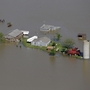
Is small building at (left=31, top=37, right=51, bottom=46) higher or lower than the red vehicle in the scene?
higher

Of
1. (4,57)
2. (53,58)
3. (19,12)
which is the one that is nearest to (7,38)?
(4,57)

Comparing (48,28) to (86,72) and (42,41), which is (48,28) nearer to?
(42,41)

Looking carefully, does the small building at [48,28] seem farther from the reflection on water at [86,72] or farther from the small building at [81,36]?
the reflection on water at [86,72]

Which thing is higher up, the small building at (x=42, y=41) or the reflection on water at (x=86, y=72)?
the small building at (x=42, y=41)

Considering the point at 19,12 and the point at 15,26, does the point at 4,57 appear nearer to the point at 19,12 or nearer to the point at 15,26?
the point at 15,26

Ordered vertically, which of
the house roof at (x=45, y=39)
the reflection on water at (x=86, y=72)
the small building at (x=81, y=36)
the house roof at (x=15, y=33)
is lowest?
the reflection on water at (x=86, y=72)

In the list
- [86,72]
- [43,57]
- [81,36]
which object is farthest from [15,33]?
[86,72]

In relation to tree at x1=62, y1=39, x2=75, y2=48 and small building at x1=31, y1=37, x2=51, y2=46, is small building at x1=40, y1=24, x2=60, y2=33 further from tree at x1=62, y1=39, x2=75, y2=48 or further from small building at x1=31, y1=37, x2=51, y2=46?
tree at x1=62, y1=39, x2=75, y2=48

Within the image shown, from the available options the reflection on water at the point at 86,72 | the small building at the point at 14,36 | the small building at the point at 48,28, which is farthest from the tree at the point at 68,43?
the small building at the point at 14,36

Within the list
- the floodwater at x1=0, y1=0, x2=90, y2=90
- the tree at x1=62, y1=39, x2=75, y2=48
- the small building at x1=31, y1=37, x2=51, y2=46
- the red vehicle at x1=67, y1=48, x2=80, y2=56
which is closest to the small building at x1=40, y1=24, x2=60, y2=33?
the floodwater at x1=0, y1=0, x2=90, y2=90
